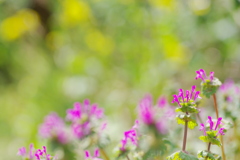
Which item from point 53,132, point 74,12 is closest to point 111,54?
point 74,12

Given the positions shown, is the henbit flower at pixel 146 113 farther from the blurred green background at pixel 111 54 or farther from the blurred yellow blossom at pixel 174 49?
the blurred yellow blossom at pixel 174 49

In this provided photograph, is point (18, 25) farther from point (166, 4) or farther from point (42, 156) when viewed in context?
point (42, 156)

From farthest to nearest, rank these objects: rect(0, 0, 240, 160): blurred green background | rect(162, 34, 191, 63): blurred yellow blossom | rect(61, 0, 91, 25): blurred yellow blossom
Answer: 1. rect(61, 0, 91, 25): blurred yellow blossom
2. rect(162, 34, 191, 63): blurred yellow blossom
3. rect(0, 0, 240, 160): blurred green background

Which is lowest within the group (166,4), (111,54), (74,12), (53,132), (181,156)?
(181,156)

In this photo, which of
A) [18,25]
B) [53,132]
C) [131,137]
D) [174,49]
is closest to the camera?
[131,137]

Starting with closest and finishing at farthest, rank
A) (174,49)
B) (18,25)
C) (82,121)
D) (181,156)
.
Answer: (181,156), (82,121), (174,49), (18,25)

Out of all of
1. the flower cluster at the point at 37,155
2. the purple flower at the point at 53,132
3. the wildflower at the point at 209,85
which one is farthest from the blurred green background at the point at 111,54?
the flower cluster at the point at 37,155

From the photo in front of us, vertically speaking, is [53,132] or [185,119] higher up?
[53,132]

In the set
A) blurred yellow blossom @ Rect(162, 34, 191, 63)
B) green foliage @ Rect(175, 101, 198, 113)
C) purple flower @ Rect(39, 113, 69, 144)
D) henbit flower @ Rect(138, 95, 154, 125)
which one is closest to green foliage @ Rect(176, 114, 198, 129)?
green foliage @ Rect(175, 101, 198, 113)

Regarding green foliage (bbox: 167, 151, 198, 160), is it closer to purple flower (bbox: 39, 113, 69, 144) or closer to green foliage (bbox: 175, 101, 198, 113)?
green foliage (bbox: 175, 101, 198, 113)
